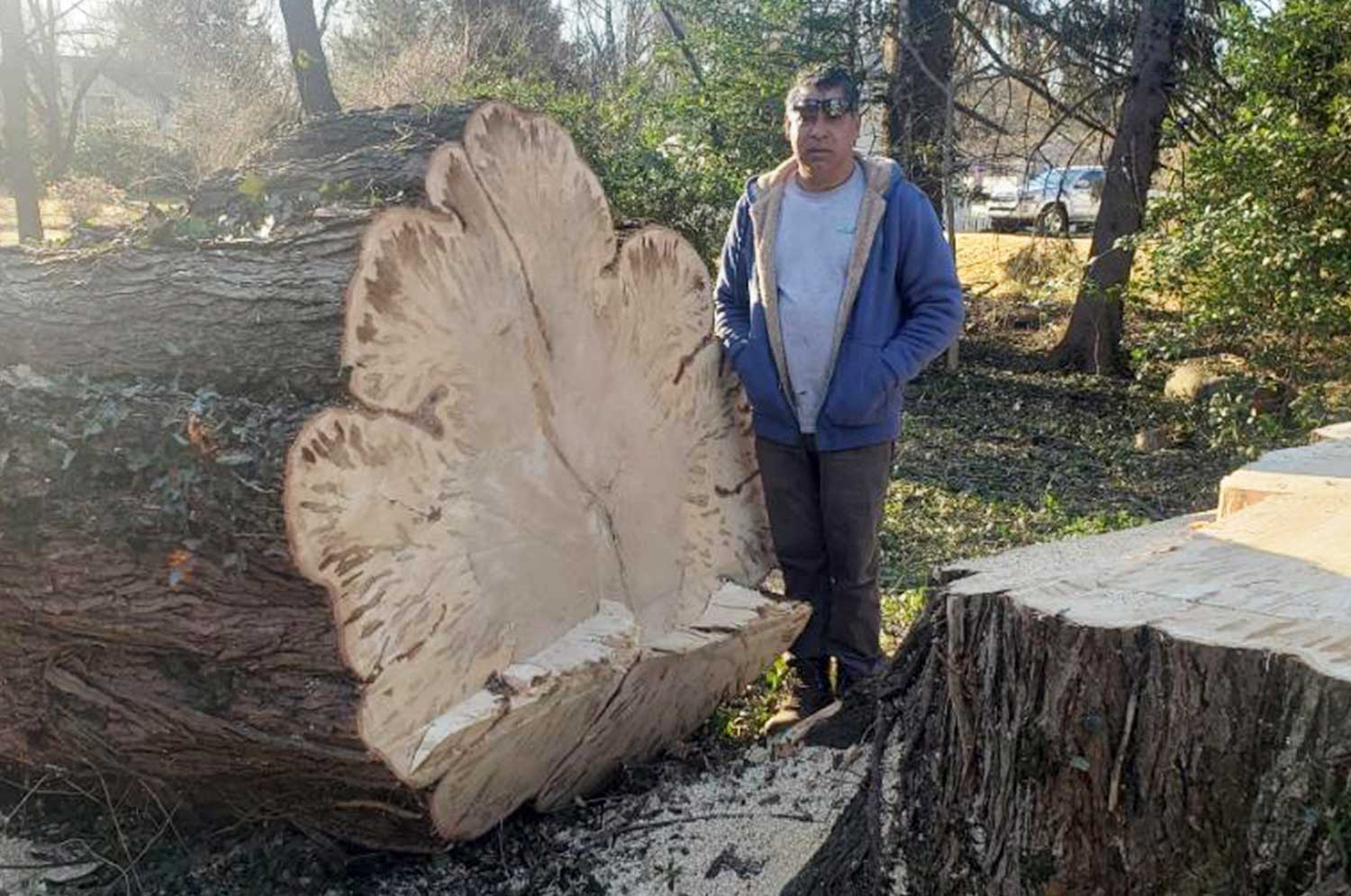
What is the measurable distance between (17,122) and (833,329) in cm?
1231

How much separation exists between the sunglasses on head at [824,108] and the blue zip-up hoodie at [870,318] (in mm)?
161

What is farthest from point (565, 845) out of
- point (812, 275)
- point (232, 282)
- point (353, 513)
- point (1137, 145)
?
point (1137, 145)

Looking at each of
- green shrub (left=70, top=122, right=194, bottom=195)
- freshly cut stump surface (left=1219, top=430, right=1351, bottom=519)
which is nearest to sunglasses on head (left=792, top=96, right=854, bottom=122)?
freshly cut stump surface (left=1219, top=430, right=1351, bottom=519)

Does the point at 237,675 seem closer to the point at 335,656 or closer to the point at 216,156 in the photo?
the point at 335,656

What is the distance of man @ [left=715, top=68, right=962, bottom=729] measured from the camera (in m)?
3.23

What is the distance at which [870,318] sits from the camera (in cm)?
325

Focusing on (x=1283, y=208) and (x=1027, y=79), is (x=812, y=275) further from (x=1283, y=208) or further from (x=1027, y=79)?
(x=1027, y=79)

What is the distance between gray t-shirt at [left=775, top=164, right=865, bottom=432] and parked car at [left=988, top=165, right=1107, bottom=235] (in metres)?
6.02

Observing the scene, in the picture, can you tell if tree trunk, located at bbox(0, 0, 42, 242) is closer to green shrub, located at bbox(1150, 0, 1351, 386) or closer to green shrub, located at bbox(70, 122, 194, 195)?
green shrub, located at bbox(70, 122, 194, 195)

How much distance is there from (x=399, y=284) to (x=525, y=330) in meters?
0.37

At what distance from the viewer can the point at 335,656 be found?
235 cm

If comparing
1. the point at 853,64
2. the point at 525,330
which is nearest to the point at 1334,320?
the point at 853,64

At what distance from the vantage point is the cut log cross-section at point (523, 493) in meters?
2.41

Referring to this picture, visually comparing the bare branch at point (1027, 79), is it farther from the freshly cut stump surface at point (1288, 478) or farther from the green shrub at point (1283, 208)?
the freshly cut stump surface at point (1288, 478)
